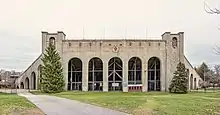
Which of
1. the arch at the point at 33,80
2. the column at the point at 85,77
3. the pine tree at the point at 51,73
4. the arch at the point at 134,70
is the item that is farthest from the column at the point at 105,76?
the arch at the point at 33,80

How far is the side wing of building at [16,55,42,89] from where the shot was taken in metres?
73.3

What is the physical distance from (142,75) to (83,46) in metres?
12.4

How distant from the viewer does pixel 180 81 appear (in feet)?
210

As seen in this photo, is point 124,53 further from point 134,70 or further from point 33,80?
point 33,80

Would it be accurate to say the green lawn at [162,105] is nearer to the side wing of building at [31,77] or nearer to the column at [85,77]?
the column at [85,77]

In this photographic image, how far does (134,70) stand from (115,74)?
3923 millimetres

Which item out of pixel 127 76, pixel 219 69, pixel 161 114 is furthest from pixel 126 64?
pixel 161 114

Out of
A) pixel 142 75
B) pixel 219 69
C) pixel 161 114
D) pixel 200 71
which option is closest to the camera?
pixel 161 114

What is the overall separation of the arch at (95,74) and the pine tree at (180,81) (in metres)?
14.2

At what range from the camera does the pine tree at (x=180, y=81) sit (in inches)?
2494

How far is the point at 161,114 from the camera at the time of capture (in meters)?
18.9

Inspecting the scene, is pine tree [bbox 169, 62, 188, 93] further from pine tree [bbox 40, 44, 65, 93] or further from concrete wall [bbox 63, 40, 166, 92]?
pine tree [bbox 40, 44, 65, 93]

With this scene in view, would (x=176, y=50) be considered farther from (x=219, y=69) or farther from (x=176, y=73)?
(x=219, y=69)

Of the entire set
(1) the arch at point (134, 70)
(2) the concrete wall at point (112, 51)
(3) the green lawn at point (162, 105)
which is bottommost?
(3) the green lawn at point (162, 105)
